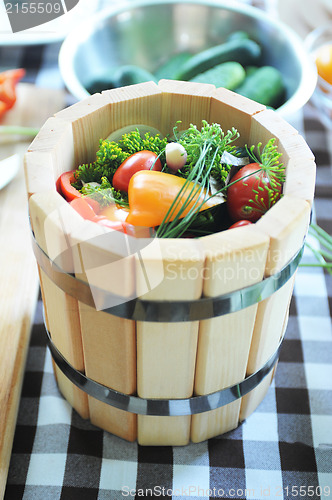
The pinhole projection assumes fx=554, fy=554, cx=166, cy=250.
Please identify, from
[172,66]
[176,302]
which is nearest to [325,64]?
[172,66]

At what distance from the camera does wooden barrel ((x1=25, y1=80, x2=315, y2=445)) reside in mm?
672

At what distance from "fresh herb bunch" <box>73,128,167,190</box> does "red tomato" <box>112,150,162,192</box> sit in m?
0.02

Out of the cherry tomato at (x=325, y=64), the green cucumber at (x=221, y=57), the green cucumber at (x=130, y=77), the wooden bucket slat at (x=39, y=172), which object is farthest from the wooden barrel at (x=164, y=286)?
the cherry tomato at (x=325, y=64)

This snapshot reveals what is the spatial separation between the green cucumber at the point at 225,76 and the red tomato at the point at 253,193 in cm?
57

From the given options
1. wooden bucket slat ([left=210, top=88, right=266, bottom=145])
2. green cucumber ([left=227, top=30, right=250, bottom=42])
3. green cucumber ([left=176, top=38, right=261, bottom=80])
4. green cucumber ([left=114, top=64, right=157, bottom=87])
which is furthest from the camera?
green cucumber ([left=227, top=30, right=250, bottom=42])

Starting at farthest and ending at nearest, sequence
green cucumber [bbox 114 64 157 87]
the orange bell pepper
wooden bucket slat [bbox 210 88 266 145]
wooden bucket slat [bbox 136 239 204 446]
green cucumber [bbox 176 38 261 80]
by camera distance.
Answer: green cucumber [bbox 176 38 261 80] → green cucumber [bbox 114 64 157 87] → wooden bucket slat [bbox 210 88 266 145] → the orange bell pepper → wooden bucket slat [bbox 136 239 204 446]

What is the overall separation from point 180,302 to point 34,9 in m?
1.24

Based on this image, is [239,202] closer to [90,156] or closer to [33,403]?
[90,156]

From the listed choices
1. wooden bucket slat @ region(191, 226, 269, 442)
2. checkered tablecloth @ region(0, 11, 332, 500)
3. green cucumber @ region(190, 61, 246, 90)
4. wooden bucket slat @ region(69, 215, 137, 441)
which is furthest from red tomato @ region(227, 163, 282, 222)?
green cucumber @ region(190, 61, 246, 90)

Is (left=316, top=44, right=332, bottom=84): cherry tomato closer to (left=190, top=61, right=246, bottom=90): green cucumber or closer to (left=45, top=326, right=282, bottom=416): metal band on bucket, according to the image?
(left=190, top=61, right=246, bottom=90): green cucumber

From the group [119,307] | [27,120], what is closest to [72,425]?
[119,307]

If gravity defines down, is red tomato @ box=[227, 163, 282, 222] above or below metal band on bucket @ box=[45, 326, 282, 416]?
above

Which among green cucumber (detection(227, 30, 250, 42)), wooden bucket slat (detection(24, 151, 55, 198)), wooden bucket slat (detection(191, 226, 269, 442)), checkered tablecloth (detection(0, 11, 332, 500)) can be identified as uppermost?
wooden bucket slat (detection(24, 151, 55, 198))

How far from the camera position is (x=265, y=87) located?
1.36m
